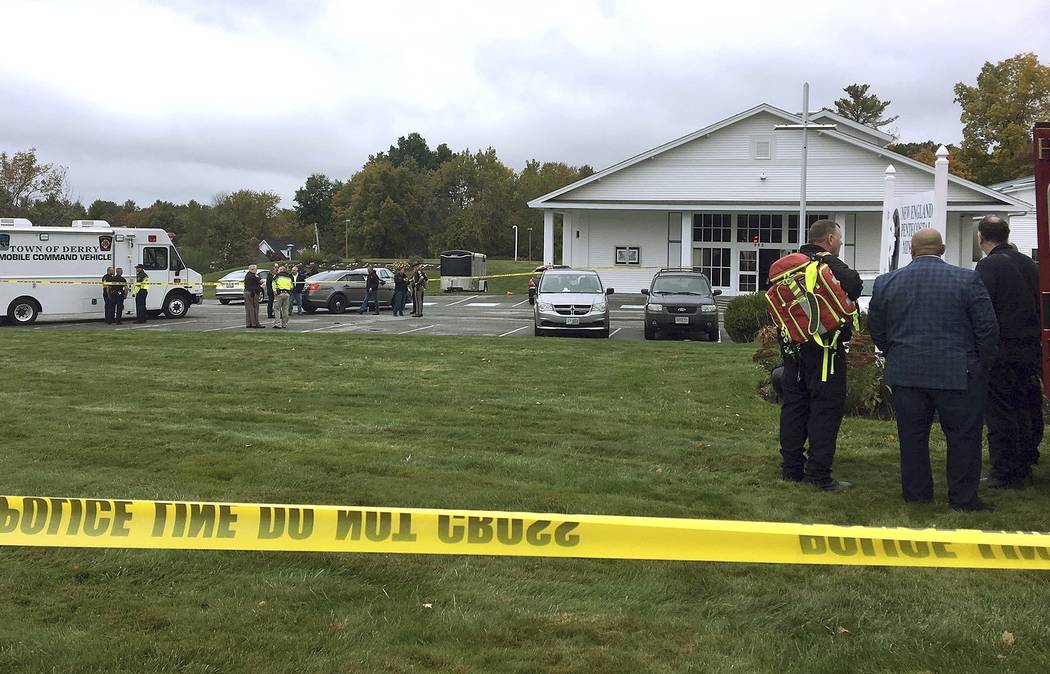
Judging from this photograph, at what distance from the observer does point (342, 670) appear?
3764mm

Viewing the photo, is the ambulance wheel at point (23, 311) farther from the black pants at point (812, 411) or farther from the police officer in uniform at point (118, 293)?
the black pants at point (812, 411)

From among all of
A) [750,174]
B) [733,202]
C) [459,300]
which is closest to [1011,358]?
[459,300]

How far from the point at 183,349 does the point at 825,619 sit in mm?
13790

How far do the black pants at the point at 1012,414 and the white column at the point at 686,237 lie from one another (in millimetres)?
34144

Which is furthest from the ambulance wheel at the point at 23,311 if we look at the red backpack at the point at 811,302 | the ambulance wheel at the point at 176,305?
the red backpack at the point at 811,302

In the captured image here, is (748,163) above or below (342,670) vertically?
above

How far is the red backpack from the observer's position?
21.1 feet

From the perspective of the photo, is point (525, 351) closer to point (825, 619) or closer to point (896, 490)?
point (896, 490)

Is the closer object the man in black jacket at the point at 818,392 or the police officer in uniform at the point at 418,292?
the man in black jacket at the point at 818,392

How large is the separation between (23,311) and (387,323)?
369 inches

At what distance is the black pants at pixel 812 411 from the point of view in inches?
258

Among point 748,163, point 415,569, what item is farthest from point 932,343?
point 748,163

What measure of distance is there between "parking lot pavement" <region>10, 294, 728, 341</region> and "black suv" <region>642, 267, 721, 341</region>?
1105mm

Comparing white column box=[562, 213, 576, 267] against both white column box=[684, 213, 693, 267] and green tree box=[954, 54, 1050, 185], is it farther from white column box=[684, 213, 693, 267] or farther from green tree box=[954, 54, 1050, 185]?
green tree box=[954, 54, 1050, 185]
